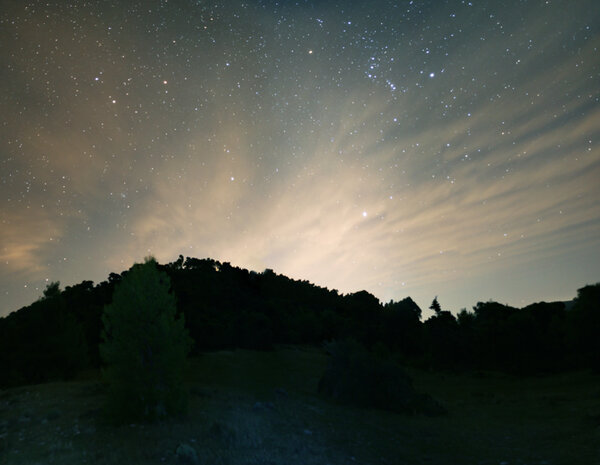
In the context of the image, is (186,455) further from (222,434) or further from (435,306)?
(435,306)

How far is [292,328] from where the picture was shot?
5603 cm

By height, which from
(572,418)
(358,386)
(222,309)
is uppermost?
(222,309)

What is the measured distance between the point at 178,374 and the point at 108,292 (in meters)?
40.4

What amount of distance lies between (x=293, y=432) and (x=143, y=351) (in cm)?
557

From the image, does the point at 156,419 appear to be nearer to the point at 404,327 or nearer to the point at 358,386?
the point at 358,386

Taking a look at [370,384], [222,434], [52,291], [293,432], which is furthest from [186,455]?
[52,291]

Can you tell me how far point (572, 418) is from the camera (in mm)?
15922

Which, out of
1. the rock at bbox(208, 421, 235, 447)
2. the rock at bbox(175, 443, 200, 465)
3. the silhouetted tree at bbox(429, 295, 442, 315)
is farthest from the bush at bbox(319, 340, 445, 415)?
the silhouetted tree at bbox(429, 295, 442, 315)

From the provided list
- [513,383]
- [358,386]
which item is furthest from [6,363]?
[513,383]

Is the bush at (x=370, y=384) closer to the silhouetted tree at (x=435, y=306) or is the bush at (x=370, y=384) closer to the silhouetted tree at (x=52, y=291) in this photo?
the silhouetted tree at (x=52, y=291)

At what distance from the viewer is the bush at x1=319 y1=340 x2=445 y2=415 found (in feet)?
62.1

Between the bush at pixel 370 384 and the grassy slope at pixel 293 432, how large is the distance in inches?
44.3

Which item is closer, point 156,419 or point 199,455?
point 199,455

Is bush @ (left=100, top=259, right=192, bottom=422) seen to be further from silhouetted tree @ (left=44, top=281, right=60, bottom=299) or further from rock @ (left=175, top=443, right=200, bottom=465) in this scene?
silhouetted tree @ (left=44, top=281, right=60, bottom=299)
